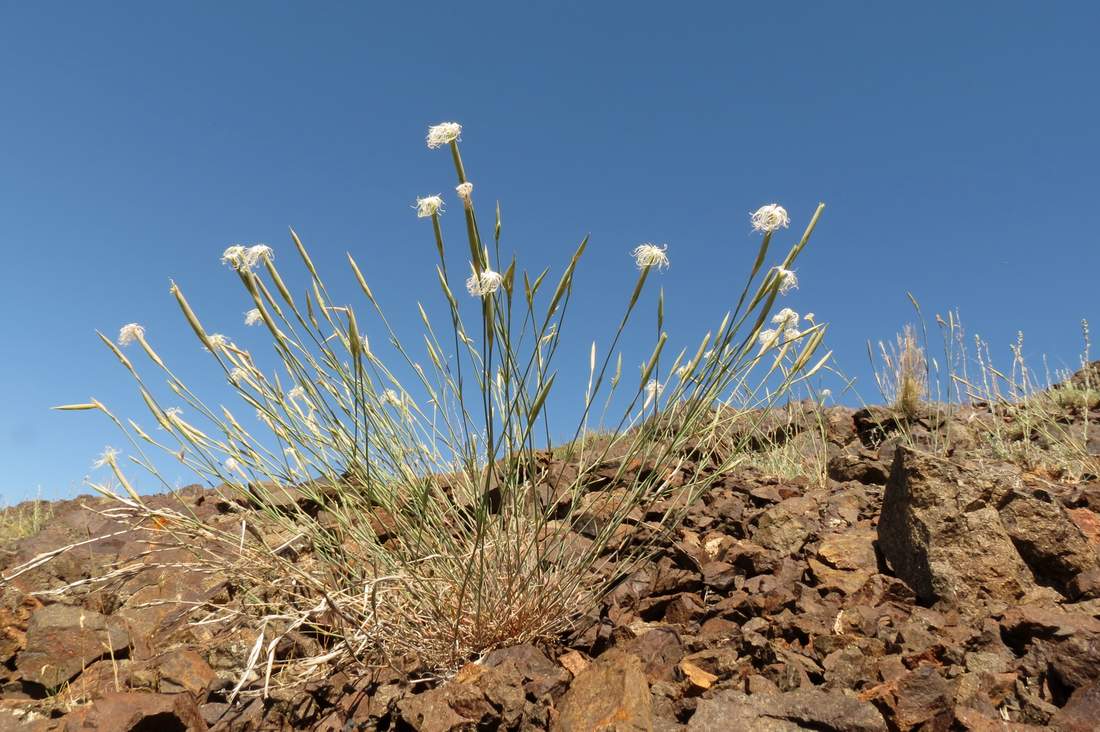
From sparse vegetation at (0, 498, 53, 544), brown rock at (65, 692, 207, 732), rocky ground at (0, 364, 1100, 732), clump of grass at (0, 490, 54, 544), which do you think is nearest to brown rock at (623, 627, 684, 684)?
rocky ground at (0, 364, 1100, 732)

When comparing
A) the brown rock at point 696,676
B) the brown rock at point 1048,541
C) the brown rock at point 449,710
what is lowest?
the brown rock at point 449,710

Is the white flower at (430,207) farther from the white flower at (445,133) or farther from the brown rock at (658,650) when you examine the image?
the brown rock at (658,650)

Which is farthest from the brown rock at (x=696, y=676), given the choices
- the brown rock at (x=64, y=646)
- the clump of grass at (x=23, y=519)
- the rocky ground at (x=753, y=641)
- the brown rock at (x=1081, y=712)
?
the clump of grass at (x=23, y=519)

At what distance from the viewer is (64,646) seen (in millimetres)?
2920

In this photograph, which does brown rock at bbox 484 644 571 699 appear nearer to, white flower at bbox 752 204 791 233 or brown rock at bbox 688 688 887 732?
brown rock at bbox 688 688 887 732

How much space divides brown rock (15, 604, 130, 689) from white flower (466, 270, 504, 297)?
2210 millimetres

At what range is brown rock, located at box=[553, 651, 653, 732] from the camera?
Result: 70.0 inches

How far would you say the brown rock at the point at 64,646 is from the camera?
2.88 m

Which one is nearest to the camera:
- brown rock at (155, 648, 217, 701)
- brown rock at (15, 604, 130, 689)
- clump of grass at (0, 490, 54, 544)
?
brown rock at (155, 648, 217, 701)

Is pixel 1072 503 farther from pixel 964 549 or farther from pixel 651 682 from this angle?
pixel 651 682

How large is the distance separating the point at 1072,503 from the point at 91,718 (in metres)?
3.79

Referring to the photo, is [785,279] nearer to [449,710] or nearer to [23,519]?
[449,710]

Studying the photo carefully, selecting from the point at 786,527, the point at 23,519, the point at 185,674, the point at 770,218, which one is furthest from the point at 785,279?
the point at 23,519

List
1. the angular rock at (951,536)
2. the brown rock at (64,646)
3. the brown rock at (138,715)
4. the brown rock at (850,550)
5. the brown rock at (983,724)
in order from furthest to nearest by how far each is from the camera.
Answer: the brown rock at (64,646)
the brown rock at (850,550)
the angular rock at (951,536)
the brown rock at (138,715)
the brown rock at (983,724)
